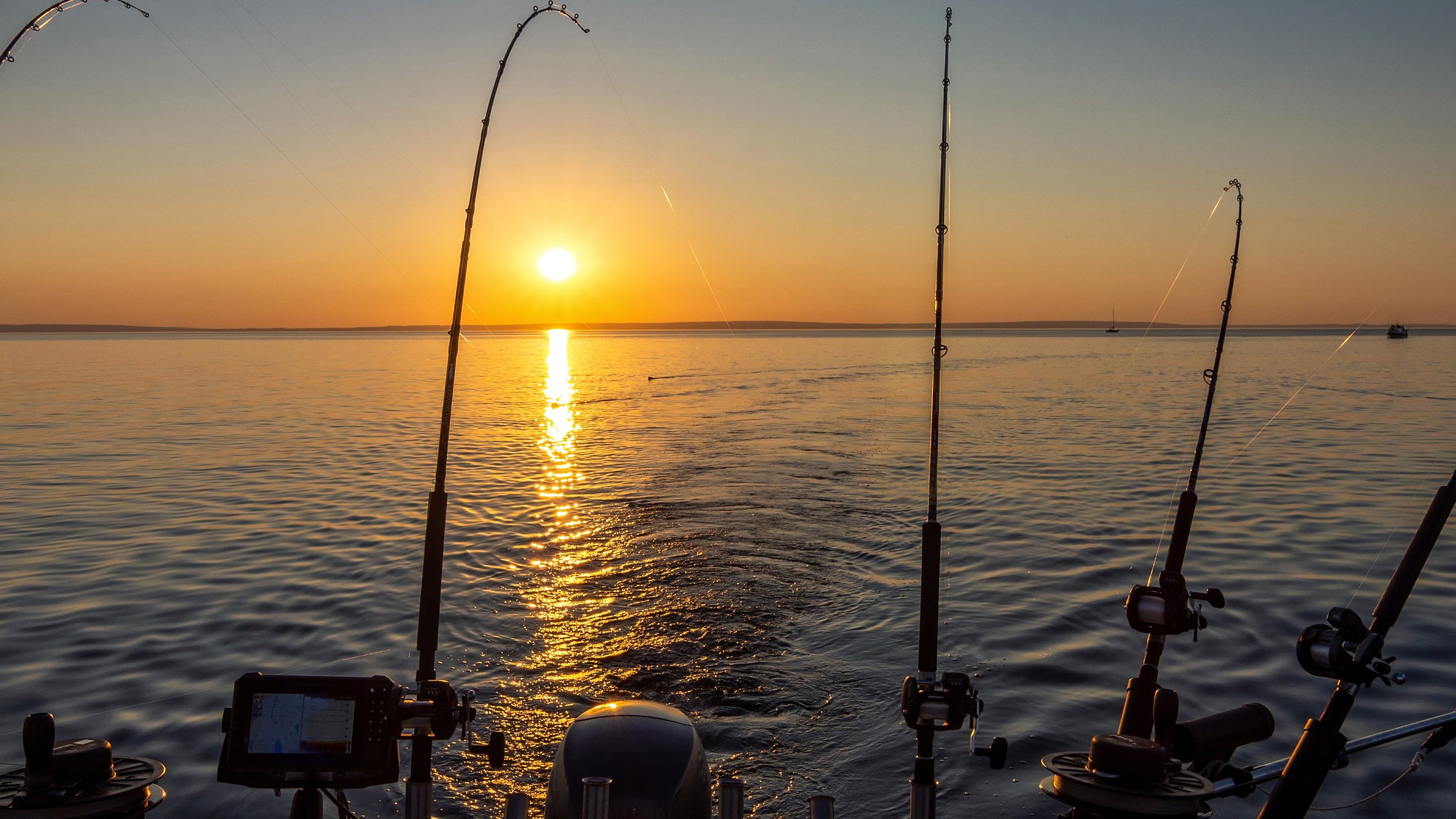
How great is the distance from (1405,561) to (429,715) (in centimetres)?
504

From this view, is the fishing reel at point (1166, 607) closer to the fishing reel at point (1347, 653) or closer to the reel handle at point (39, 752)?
the fishing reel at point (1347, 653)

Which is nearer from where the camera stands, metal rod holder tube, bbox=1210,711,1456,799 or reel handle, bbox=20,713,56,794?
reel handle, bbox=20,713,56,794

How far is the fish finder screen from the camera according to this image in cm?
436

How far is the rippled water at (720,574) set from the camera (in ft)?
28.1

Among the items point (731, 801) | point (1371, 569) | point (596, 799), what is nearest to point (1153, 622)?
point (731, 801)

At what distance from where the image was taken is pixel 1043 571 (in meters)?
14.1

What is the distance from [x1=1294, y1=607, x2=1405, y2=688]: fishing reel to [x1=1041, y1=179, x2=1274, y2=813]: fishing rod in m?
0.68

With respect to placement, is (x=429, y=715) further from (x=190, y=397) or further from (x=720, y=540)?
(x=190, y=397)

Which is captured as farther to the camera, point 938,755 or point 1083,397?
point 1083,397

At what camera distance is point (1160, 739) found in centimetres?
512

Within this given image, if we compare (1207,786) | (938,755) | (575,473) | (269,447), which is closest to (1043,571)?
(938,755)

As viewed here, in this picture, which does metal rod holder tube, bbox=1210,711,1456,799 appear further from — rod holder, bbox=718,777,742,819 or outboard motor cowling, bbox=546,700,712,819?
outboard motor cowling, bbox=546,700,712,819

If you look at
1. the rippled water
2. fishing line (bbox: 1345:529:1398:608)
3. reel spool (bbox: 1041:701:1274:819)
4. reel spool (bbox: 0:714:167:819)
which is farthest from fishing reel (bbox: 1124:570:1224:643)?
fishing line (bbox: 1345:529:1398:608)

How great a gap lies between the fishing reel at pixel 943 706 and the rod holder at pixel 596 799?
4.98 feet
